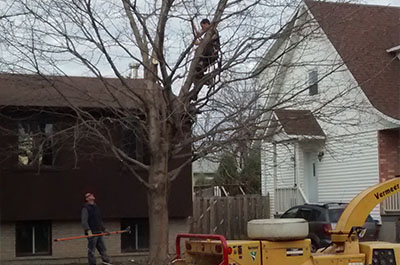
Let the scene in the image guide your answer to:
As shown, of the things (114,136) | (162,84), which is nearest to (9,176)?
(114,136)

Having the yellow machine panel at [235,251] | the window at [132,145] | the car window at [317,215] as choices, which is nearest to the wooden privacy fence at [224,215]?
the window at [132,145]

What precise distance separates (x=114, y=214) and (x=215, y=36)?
728cm

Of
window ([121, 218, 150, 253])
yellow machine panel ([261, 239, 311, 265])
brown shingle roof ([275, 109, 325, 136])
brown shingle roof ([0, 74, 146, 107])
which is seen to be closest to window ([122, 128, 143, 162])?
brown shingle roof ([0, 74, 146, 107])

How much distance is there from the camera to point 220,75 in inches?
517

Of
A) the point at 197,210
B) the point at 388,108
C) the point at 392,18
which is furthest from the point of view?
the point at 392,18

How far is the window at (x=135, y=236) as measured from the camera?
1844cm

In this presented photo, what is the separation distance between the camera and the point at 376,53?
2169 cm

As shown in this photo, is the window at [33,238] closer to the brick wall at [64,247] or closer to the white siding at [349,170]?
the brick wall at [64,247]

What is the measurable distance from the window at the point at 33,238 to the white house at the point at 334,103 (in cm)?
646

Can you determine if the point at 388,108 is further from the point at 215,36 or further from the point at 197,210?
the point at 215,36

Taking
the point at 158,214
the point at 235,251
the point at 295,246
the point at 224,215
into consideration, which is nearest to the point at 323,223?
the point at 158,214

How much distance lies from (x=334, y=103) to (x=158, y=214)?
480cm

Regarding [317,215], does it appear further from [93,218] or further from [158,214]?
[93,218]

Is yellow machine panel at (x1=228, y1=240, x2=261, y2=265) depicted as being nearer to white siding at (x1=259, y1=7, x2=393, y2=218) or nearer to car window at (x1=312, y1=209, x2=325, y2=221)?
car window at (x1=312, y1=209, x2=325, y2=221)
